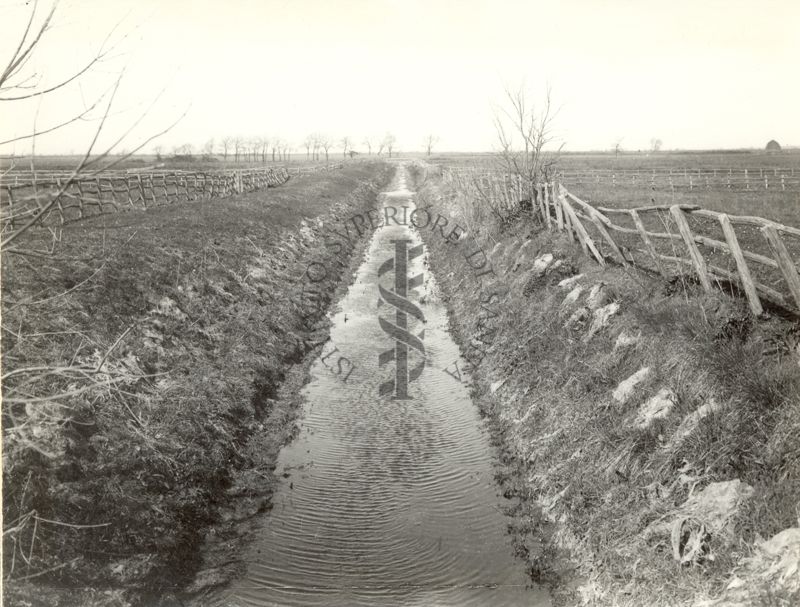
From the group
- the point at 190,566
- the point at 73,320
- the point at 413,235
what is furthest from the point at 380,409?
the point at 413,235

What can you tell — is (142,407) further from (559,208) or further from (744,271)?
(559,208)

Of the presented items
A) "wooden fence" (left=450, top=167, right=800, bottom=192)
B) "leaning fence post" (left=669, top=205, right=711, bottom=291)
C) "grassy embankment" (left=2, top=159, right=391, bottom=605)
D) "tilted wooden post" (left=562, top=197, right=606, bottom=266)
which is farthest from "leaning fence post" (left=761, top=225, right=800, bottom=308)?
"wooden fence" (left=450, top=167, right=800, bottom=192)

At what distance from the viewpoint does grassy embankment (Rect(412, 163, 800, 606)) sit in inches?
168

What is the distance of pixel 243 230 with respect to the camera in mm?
17375

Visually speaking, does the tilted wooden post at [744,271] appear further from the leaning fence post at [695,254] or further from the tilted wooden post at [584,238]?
the tilted wooden post at [584,238]

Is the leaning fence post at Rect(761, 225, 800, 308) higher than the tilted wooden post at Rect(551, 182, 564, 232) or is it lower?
lower

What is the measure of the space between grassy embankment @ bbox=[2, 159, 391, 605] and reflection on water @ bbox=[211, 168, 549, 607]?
22.2 inches

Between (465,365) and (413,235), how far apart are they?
16.3 meters

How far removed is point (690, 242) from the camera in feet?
24.0

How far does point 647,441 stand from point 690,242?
10.1 feet

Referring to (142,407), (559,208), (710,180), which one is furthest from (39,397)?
(710,180)

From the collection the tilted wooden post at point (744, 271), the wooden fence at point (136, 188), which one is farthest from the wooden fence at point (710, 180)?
the tilted wooden post at point (744, 271)

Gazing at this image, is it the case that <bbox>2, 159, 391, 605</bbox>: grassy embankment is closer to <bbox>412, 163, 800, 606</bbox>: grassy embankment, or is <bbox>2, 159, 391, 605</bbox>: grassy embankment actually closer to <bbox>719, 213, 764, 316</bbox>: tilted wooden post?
<bbox>412, 163, 800, 606</bbox>: grassy embankment

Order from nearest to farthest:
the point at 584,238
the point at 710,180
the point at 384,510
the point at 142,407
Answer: the point at 384,510
the point at 142,407
the point at 584,238
the point at 710,180
